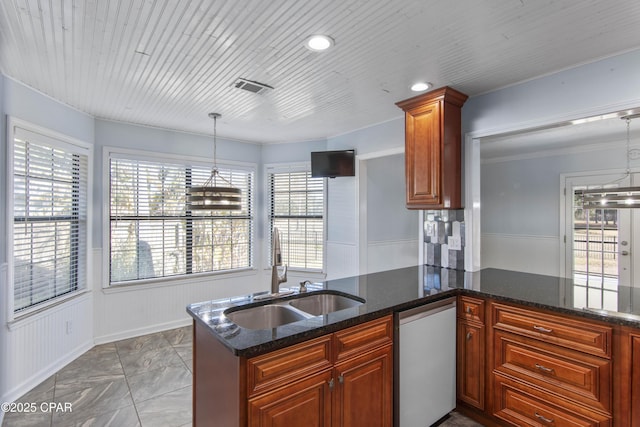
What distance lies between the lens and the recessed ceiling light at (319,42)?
1.96 meters

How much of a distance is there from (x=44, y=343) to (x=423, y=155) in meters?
3.89

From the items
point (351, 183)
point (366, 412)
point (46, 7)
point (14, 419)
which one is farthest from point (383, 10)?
point (14, 419)

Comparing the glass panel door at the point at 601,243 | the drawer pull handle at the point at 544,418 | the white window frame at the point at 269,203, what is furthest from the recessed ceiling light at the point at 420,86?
the glass panel door at the point at 601,243

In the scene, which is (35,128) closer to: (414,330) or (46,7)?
(46,7)

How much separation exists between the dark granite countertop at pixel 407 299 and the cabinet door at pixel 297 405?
23cm

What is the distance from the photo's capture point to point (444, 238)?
10.5 feet

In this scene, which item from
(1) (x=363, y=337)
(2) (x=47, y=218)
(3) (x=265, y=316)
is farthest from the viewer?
(2) (x=47, y=218)

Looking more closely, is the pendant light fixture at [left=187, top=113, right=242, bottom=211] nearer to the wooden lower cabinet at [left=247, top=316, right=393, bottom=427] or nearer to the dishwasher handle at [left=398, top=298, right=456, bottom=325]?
the wooden lower cabinet at [left=247, top=316, right=393, bottom=427]

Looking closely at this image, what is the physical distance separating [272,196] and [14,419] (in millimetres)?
3543

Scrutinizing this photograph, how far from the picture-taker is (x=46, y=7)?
1.69 m

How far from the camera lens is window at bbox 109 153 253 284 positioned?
12.8 feet

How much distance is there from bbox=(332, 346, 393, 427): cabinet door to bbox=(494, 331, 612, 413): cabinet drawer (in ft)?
2.84

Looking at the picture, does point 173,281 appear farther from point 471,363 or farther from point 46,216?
point 471,363

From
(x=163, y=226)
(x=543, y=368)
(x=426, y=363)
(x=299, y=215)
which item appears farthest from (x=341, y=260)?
(x=543, y=368)
